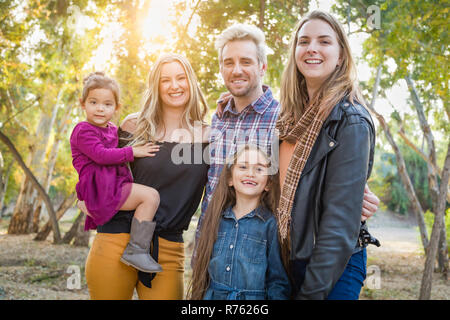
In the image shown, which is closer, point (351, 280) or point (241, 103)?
point (351, 280)

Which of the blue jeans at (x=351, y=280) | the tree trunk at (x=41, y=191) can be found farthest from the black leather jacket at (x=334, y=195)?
the tree trunk at (x=41, y=191)

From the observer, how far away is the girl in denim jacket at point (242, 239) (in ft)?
7.25

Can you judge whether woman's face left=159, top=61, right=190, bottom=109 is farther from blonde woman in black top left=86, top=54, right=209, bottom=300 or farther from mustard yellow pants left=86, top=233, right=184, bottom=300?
mustard yellow pants left=86, top=233, right=184, bottom=300

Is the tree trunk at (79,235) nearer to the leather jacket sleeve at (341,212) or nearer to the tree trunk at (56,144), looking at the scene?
the tree trunk at (56,144)

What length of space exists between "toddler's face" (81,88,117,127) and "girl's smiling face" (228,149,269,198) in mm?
1028

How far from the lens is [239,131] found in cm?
272

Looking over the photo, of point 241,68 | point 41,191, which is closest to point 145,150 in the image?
point 241,68

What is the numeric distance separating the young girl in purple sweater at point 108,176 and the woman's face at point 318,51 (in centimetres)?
116

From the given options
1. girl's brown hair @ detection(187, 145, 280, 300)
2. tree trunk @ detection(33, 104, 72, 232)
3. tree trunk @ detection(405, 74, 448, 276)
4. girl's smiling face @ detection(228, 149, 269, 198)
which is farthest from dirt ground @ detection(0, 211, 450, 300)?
girl's smiling face @ detection(228, 149, 269, 198)

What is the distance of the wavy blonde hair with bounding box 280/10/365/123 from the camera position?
1930 mm

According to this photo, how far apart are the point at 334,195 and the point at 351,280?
1.45 feet

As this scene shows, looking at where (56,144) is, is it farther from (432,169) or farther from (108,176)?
(108,176)

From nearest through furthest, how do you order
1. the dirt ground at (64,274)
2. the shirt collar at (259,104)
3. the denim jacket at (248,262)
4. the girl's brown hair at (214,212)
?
1. the denim jacket at (248,262)
2. the girl's brown hair at (214,212)
3. the shirt collar at (259,104)
4. the dirt ground at (64,274)

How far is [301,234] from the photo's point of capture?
1920 mm
